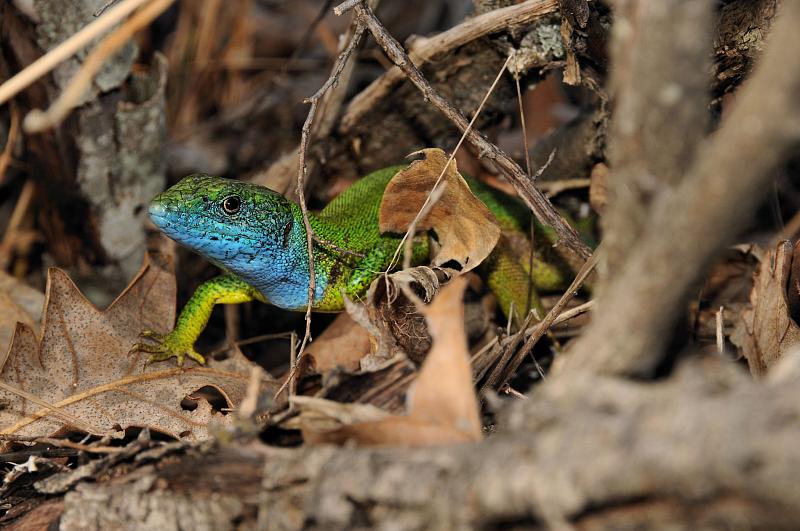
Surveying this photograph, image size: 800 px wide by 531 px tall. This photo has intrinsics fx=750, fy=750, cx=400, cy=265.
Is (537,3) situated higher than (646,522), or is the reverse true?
(537,3)

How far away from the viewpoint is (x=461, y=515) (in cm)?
162

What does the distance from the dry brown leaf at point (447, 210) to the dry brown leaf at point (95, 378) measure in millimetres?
990

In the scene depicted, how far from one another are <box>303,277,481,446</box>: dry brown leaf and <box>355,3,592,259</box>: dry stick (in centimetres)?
117

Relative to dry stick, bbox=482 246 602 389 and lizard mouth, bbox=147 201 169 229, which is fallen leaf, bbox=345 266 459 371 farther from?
lizard mouth, bbox=147 201 169 229

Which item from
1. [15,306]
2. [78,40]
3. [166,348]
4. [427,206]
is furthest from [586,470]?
[15,306]

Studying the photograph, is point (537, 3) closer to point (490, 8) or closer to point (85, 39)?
point (490, 8)

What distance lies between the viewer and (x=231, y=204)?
3.18m

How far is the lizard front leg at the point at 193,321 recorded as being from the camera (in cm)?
326

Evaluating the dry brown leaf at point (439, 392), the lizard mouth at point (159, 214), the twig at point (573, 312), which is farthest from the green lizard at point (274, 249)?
the dry brown leaf at point (439, 392)

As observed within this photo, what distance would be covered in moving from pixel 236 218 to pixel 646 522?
2174 millimetres

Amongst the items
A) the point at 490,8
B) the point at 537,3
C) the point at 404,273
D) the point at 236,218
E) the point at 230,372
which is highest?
the point at 490,8

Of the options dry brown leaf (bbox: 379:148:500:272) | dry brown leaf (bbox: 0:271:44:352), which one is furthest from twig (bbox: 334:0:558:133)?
dry brown leaf (bbox: 0:271:44:352)

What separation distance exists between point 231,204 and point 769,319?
2.30m

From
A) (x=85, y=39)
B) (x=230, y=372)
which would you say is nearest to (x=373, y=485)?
(x=85, y=39)
